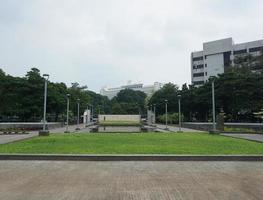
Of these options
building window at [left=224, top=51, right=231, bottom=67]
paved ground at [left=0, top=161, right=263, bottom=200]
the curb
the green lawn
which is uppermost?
building window at [left=224, top=51, right=231, bottom=67]

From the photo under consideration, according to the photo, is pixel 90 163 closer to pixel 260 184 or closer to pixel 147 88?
pixel 260 184

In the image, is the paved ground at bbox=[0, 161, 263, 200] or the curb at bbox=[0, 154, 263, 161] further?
the curb at bbox=[0, 154, 263, 161]

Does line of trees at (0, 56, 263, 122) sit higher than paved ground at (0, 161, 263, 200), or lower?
higher

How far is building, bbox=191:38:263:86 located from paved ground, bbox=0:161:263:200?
78227mm

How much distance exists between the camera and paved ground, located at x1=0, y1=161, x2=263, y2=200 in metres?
7.50

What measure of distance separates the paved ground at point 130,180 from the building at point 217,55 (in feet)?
257

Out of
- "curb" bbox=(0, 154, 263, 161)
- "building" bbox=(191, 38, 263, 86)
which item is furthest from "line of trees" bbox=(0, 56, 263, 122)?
"building" bbox=(191, 38, 263, 86)

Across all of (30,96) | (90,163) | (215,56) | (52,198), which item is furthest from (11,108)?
(215,56)

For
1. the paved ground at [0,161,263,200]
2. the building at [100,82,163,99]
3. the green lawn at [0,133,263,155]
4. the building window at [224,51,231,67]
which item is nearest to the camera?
the paved ground at [0,161,263,200]

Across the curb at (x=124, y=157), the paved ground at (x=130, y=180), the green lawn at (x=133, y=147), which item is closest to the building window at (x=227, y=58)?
the green lawn at (x=133, y=147)

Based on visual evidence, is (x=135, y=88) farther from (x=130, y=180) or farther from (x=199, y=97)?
(x=130, y=180)

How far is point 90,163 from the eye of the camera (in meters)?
12.2

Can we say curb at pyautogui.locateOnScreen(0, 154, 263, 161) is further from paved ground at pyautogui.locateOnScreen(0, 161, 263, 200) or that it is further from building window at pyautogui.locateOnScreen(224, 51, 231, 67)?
building window at pyautogui.locateOnScreen(224, 51, 231, 67)

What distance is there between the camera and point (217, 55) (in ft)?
309
